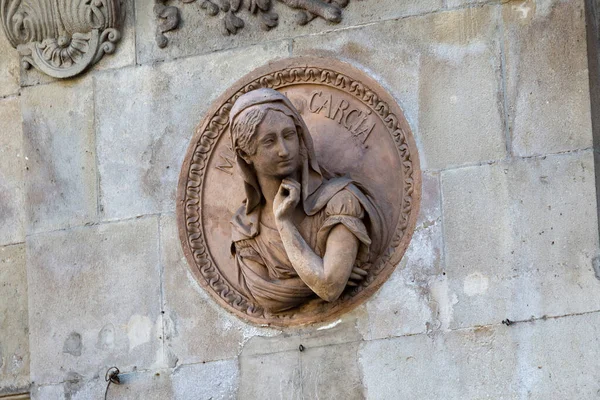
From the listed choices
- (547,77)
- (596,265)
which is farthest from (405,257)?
(547,77)

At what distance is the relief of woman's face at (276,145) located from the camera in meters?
9.11

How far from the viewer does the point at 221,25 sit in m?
10.0

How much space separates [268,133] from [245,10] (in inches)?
47.0

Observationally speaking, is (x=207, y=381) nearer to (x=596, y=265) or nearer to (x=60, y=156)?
(x=60, y=156)

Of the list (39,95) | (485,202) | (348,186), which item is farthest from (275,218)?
(39,95)

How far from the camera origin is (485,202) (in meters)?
9.23

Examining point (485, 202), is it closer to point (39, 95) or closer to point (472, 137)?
point (472, 137)

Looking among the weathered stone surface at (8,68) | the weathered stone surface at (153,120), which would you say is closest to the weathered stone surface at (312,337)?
the weathered stone surface at (153,120)

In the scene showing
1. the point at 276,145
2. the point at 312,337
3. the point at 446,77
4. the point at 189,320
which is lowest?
the point at 312,337

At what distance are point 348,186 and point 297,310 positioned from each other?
2.58 ft

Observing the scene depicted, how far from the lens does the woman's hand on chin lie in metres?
9.16

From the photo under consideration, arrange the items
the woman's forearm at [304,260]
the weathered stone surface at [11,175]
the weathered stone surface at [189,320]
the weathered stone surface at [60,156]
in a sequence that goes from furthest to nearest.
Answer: the weathered stone surface at [11,175], the weathered stone surface at [60,156], the weathered stone surface at [189,320], the woman's forearm at [304,260]

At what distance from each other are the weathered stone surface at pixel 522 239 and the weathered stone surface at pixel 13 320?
2.87 m

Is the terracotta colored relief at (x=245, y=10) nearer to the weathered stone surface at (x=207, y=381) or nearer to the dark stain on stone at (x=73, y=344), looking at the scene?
the dark stain on stone at (x=73, y=344)
